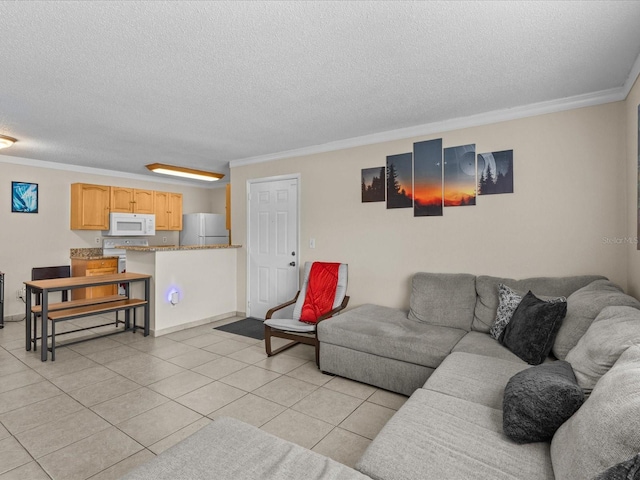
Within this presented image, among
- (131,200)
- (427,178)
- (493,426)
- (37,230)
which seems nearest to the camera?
(493,426)

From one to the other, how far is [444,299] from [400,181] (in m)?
1.39

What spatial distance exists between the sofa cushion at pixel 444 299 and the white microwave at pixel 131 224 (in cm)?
520

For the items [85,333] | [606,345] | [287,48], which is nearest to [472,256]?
[606,345]

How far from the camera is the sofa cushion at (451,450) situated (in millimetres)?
1232

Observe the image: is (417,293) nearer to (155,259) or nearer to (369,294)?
(369,294)

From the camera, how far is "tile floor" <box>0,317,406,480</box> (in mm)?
2035

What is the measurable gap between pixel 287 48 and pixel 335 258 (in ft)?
8.73

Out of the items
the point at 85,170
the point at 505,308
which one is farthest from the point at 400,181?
the point at 85,170

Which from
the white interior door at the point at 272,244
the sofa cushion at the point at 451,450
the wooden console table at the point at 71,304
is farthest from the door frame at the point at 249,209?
the sofa cushion at the point at 451,450

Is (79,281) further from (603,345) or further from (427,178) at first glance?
(603,345)

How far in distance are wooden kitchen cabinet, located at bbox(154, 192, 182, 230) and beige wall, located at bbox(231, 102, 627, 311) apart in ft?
12.7

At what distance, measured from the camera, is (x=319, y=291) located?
3906 mm

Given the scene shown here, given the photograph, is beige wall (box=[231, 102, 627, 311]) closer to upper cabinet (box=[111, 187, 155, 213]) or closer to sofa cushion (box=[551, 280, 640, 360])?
sofa cushion (box=[551, 280, 640, 360])

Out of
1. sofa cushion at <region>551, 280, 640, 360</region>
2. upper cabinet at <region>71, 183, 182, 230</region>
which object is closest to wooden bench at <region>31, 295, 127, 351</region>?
upper cabinet at <region>71, 183, 182, 230</region>
